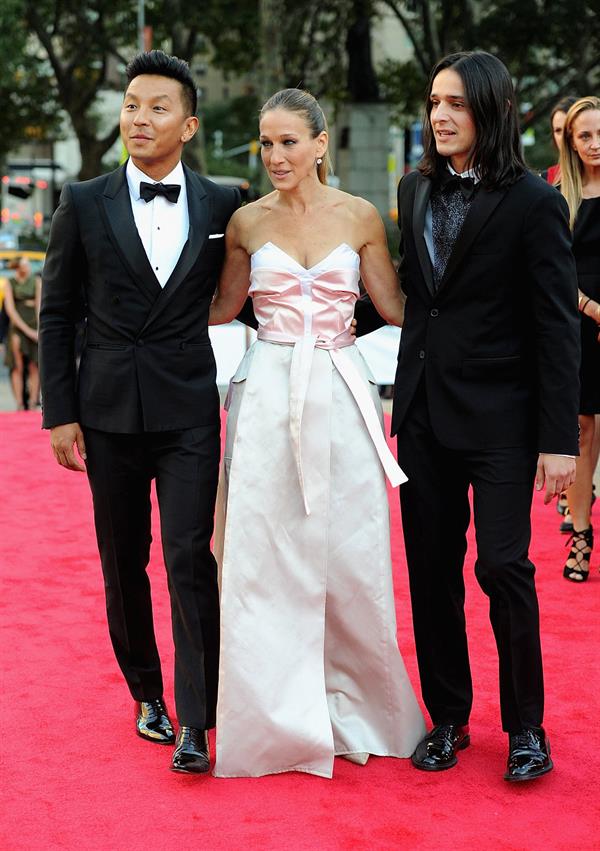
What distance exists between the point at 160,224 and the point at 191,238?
0.37 feet

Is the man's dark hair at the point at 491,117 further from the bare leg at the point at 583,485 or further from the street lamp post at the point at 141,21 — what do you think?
the street lamp post at the point at 141,21

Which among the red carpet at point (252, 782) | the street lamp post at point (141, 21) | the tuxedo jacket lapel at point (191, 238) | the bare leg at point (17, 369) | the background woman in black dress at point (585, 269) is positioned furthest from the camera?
the street lamp post at point (141, 21)

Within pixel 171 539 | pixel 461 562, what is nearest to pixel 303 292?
pixel 171 539

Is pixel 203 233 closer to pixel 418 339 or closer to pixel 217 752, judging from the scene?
pixel 418 339

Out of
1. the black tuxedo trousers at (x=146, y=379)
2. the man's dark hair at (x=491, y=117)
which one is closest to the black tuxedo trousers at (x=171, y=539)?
the black tuxedo trousers at (x=146, y=379)

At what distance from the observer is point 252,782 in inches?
151

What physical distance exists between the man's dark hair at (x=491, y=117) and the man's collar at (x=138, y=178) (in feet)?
2.91

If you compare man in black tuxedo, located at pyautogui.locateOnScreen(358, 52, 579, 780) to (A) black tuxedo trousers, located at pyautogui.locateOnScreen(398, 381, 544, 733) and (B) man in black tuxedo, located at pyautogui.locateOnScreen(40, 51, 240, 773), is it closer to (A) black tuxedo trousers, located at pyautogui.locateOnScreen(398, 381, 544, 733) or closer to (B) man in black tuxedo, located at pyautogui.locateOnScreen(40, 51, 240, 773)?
(A) black tuxedo trousers, located at pyautogui.locateOnScreen(398, 381, 544, 733)

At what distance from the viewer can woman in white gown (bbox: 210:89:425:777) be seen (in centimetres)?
389

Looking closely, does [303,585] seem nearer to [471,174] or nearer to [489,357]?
[489,357]

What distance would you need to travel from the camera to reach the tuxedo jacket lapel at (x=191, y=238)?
154 inches

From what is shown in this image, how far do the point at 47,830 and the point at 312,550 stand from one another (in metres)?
1.12

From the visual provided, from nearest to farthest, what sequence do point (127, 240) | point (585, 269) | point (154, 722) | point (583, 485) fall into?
1. point (127, 240)
2. point (154, 722)
3. point (585, 269)
4. point (583, 485)

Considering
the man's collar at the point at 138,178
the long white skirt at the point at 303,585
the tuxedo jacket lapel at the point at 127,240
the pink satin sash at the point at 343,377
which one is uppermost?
the man's collar at the point at 138,178
